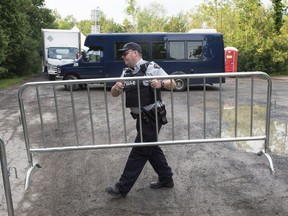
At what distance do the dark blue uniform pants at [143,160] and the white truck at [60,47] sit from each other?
57.8ft

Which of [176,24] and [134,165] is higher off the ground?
[176,24]

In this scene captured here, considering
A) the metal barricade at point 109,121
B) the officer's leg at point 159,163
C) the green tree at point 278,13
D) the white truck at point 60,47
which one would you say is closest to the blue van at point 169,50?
the metal barricade at point 109,121

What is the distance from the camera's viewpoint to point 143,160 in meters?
4.07

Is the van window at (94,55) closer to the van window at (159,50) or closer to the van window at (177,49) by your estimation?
the van window at (159,50)

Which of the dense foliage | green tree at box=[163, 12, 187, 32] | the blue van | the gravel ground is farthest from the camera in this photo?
green tree at box=[163, 12, 187, 32]

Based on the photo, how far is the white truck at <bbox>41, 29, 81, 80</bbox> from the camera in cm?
2092

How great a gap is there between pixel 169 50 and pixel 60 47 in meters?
9.61

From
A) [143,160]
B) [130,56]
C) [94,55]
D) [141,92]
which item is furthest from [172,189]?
[94,55]

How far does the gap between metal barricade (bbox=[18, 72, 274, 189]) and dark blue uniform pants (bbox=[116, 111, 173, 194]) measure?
0.10m

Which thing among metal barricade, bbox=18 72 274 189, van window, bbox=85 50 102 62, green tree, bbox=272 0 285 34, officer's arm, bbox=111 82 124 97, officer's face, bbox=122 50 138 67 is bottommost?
metal barricade, bbox=18 72 274 189

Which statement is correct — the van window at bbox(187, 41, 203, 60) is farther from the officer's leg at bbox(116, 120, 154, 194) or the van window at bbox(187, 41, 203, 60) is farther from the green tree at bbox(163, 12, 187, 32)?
the green tree at bbox(163, 12, 187, 32)

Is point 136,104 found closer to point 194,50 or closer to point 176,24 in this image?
point 194,50

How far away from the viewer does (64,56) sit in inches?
840

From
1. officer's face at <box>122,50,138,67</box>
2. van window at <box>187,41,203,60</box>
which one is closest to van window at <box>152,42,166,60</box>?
van window at <box>187,41,203,60</box>
